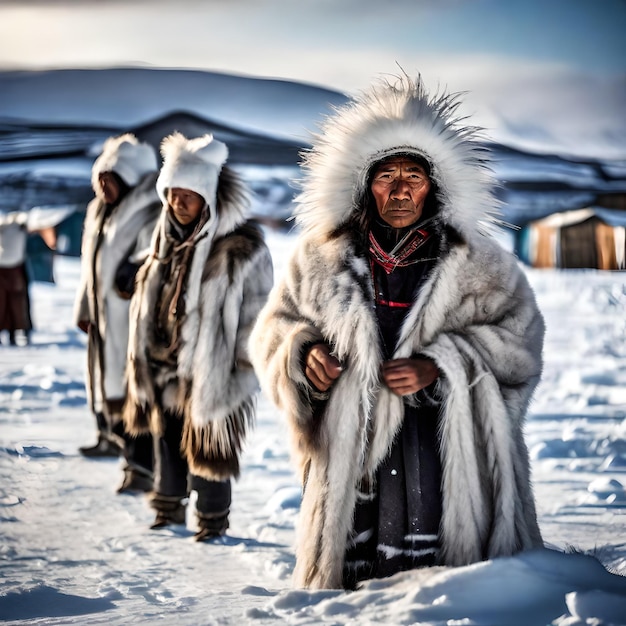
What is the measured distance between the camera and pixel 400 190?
7.18 feet

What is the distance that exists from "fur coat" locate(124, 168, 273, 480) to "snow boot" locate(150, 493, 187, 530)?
0.23 metres

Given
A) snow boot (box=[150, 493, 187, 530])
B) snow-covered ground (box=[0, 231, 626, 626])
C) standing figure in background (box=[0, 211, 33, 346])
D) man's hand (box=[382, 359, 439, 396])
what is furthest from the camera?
standing figure in background (box=[0, 211, 33, 346])

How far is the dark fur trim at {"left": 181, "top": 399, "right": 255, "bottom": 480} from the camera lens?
3342mm

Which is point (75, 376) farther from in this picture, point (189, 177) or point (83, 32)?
point (189, 177)

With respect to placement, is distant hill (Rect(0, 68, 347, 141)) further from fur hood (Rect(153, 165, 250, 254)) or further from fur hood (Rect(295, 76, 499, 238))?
fur hood (Rect(295, 76, 499, 238))

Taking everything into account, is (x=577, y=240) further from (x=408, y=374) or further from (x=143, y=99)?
(x=408, y=374)

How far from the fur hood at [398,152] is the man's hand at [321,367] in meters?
0.36

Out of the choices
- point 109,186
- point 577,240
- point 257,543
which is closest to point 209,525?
point 257,543

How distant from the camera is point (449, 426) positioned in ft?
6.93

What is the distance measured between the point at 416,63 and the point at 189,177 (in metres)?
2.01

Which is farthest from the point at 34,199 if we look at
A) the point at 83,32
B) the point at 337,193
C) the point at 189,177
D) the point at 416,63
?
the point at 337,193

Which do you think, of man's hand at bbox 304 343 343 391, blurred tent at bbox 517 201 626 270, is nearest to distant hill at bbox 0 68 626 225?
blurred tent at bbox 517 201 626 270

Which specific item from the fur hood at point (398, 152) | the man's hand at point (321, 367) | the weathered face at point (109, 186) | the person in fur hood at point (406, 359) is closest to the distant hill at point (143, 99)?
the weathered face at point (109, 186)

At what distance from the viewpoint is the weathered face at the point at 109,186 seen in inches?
176
